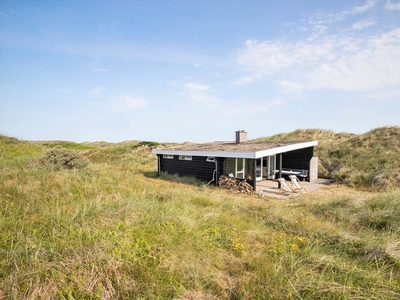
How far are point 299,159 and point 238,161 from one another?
4.58 m

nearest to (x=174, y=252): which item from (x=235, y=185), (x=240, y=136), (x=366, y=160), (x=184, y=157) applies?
(x=235, y=185)

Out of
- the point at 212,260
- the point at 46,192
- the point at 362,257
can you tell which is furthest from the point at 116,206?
the point at 362,257

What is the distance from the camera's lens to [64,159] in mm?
9148

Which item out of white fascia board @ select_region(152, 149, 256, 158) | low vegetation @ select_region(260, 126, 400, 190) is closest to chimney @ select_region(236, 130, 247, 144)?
white fascia board @ select_region(152, 149, 256, 158)

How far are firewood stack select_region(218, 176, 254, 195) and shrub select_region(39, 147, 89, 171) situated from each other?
6.74 metres

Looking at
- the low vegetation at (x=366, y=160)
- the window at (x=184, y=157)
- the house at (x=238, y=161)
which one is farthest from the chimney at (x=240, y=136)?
the low vegetation at (x=366, y=160)

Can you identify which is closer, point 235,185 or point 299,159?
point 235,185

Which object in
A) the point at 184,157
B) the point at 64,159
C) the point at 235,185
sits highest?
the point at 64,159

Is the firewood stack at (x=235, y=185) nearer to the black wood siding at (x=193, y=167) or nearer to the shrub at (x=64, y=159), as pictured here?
the black wood siding at (x=193, y=167)

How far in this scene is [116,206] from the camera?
4.58 m

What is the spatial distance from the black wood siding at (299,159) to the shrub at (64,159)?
12.8 m

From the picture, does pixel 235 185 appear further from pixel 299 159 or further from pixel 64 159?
pixel 64 159

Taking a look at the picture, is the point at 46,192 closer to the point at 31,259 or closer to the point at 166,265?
the point at 31,259

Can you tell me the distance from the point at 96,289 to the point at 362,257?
13.1ft
